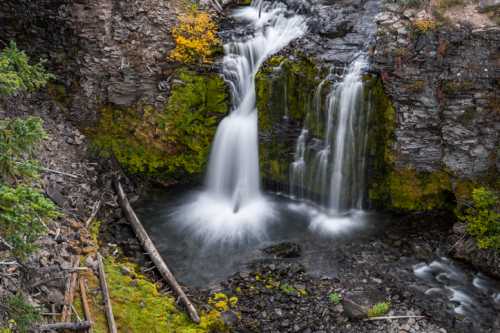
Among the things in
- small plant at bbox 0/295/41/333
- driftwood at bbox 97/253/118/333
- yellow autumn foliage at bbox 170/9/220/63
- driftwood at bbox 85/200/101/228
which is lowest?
driftwood at bbox 97/253/118/333

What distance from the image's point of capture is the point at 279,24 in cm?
1377

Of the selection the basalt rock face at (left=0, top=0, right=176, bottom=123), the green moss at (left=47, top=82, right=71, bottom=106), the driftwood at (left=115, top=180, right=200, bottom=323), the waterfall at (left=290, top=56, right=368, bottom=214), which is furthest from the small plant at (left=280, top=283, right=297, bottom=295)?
the green moss at (left=47, top=82, right=71, bottom=106)

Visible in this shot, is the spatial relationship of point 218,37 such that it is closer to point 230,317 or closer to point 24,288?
point 230,317

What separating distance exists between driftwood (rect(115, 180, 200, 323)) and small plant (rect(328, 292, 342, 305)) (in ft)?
9.01

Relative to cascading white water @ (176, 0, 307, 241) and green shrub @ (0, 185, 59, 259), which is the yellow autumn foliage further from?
green shrub @ (0, 185, 59, 259)

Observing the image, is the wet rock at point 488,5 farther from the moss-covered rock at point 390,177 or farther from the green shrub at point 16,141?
the green shrub at point 16,141

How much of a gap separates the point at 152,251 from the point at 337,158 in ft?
17.5

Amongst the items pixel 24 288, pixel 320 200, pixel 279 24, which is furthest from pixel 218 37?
pixel 24 288

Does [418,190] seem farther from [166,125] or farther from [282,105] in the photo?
[166,125]

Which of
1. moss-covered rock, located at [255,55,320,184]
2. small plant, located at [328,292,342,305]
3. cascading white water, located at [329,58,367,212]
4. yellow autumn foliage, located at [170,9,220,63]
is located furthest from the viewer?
yellow autumn foliage, located at [170,9,220,63]

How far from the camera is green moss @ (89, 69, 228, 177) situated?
1289 centimetres

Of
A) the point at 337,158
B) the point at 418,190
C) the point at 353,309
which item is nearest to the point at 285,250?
the point at 353,309

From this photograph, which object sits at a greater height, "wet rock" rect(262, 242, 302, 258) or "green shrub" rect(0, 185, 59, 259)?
"green shrub" rect(0, 185, 59, 259)

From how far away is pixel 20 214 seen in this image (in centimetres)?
516
